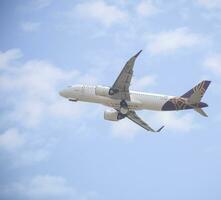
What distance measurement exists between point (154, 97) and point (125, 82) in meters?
5.53

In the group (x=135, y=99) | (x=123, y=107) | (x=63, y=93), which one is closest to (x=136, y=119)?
(x=123, y=107)

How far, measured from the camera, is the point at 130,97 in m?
102

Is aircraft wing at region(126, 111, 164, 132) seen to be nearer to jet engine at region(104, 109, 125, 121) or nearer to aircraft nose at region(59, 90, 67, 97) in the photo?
jet engine at region(104, 109, 125, 121)

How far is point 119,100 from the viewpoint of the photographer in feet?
333

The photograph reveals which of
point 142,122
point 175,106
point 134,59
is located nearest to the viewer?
point 134,59

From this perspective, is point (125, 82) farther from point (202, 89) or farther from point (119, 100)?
point (202, 89)

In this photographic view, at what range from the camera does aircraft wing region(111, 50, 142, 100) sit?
312 ft

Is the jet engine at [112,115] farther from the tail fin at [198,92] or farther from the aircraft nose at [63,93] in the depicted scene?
the tail fin at [198,92]

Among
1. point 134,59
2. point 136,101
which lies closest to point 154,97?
point 136,101

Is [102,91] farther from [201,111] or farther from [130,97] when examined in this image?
[201,111]

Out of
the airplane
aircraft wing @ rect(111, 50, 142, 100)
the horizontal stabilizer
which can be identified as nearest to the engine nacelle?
the airplane

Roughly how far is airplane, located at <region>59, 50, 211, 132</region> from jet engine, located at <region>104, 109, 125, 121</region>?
172 cm

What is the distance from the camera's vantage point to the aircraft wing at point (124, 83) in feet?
312

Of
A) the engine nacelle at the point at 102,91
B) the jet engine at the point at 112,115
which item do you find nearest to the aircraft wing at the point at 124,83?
the engine nacelle at the point at 102,91
